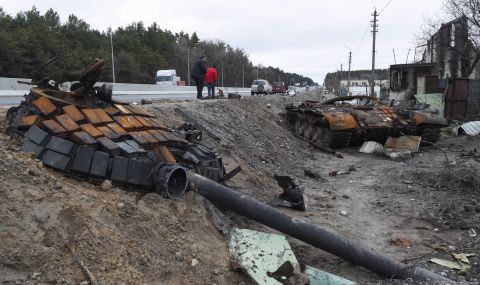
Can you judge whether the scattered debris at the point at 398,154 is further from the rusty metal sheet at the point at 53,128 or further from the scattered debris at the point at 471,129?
the rusty metal sheet at the point at 53,128

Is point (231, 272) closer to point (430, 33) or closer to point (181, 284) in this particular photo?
point (181, 284)

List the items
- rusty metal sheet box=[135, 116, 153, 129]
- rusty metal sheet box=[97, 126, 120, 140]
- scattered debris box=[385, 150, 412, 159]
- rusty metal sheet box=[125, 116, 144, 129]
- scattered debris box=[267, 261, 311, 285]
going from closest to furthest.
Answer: scattered debris box=[267, 261, 311, 285] → rusty metal sheet box=[97, 126, 120, 140] → rusty metal sheet box=[125, 116, 144, 129] → rusty metal sheet box=[135, 116, 153, 129] → scattered debris box=[385, 150, 412, 159]

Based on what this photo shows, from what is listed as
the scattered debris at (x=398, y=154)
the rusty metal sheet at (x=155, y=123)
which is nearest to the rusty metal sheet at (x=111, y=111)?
the rusty metal sheet at (x=155, y=123)

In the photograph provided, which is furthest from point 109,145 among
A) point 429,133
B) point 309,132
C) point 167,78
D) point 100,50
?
point 100,50

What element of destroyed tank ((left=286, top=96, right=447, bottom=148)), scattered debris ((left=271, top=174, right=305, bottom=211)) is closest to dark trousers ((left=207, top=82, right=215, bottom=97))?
destroyed tank ((left=286, top=96, right=447, bottom=148))

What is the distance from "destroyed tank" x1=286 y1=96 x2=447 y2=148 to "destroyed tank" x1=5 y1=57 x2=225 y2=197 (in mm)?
8697

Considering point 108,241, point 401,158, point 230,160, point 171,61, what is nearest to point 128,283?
point 108,241

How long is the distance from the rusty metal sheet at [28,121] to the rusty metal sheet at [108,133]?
75 cm

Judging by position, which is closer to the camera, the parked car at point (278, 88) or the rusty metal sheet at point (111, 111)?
the rusty metal sheet at point (111, 111)

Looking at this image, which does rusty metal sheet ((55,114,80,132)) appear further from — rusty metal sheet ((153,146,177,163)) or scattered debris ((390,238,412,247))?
scattered debris ((390,238,412,247))

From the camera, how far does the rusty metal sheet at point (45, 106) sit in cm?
595

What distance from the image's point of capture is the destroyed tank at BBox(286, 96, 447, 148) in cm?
1502

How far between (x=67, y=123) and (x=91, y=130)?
0.92 feet

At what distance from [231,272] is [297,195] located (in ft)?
9.44
